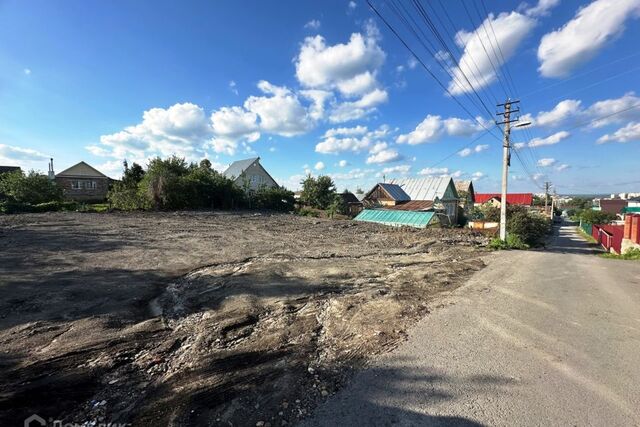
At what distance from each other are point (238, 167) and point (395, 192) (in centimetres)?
2260

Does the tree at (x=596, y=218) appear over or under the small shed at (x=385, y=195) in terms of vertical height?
under

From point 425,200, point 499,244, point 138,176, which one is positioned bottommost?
point 499,244

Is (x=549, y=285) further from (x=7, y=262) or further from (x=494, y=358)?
(x=7, y=262)

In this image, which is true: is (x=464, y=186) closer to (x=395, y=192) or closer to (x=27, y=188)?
(x=395, y=192)

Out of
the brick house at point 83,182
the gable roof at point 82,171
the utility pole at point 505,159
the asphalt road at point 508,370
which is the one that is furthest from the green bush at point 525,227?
the gable roof at point 82,171

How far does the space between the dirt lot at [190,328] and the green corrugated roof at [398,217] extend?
1204 cm

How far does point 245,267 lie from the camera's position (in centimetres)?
799

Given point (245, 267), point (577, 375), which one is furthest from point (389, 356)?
point (245, 267)

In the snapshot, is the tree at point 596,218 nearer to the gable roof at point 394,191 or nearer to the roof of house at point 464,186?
the roof of house at point 464,186

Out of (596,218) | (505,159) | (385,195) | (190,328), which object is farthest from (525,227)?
(596,218)

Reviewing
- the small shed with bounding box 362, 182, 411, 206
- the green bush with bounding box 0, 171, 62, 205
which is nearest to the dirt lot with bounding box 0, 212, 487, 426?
the green bush with bounding box 0, 171, 62, 205

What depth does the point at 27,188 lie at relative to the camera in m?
25.5

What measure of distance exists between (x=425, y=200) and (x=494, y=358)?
29.6m

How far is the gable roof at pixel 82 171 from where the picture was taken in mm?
38000
